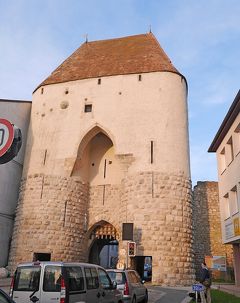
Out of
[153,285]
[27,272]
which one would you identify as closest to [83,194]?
[153,285]

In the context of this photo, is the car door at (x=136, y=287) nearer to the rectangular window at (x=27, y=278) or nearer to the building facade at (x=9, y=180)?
the rectangular window at (x=27, y=278)

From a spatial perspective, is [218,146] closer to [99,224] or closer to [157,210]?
[157,210]

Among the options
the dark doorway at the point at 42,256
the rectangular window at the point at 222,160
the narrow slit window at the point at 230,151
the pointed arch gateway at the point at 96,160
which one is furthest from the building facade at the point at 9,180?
the narrow slit window at the point at 230,151

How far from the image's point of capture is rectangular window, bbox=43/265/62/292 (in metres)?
5.97

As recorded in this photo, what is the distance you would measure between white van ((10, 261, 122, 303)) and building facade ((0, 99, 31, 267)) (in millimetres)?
14446

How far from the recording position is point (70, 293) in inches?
234

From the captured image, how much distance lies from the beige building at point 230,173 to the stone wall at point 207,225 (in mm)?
7322

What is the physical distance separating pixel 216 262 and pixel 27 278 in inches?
773

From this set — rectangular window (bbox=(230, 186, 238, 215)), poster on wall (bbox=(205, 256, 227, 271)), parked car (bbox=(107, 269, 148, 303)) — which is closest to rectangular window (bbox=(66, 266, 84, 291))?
parked car (bbox=(107, 269, 148, 303))

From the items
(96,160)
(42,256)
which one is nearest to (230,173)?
(96,160)

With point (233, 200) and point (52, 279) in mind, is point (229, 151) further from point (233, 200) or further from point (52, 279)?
point (52, 279)

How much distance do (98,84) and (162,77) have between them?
3.93m

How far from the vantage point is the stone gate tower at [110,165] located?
1769 centimetres

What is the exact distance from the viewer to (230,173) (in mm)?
16469
